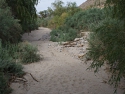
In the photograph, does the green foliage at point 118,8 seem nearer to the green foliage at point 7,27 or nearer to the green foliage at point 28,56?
the green foliage at point 28,56

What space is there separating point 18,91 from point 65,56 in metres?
4.56

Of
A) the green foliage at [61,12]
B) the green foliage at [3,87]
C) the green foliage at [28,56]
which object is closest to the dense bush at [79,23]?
the green foliage at [61,12]

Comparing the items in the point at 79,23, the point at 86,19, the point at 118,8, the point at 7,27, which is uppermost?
the point at 118,8

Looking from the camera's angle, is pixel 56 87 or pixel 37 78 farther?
pixel 37 78

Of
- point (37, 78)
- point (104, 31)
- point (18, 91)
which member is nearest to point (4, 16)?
point (37, 78)

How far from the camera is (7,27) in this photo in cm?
1023

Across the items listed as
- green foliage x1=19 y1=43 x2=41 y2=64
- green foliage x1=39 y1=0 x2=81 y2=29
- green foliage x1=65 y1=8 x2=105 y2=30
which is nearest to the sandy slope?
green foliage x1=19 y1=43 x2=41 y2=64

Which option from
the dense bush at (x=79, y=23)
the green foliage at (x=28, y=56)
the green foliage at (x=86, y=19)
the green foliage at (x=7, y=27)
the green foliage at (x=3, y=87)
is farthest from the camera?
the green foliage at (x=86, y=19)

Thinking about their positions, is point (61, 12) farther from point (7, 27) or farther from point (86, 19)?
point (7, 27)

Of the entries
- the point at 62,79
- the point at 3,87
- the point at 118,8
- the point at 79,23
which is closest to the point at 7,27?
the point at 62,79

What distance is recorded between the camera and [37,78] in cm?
698

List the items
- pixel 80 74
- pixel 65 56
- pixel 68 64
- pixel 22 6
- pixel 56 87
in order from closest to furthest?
pixel 22 6 → pixel 56 87 → pixel 80 74 → pixel 68 64 → pixel 65 56

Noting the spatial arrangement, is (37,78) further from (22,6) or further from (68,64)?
(22,6)

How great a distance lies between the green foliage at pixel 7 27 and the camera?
10.2m
